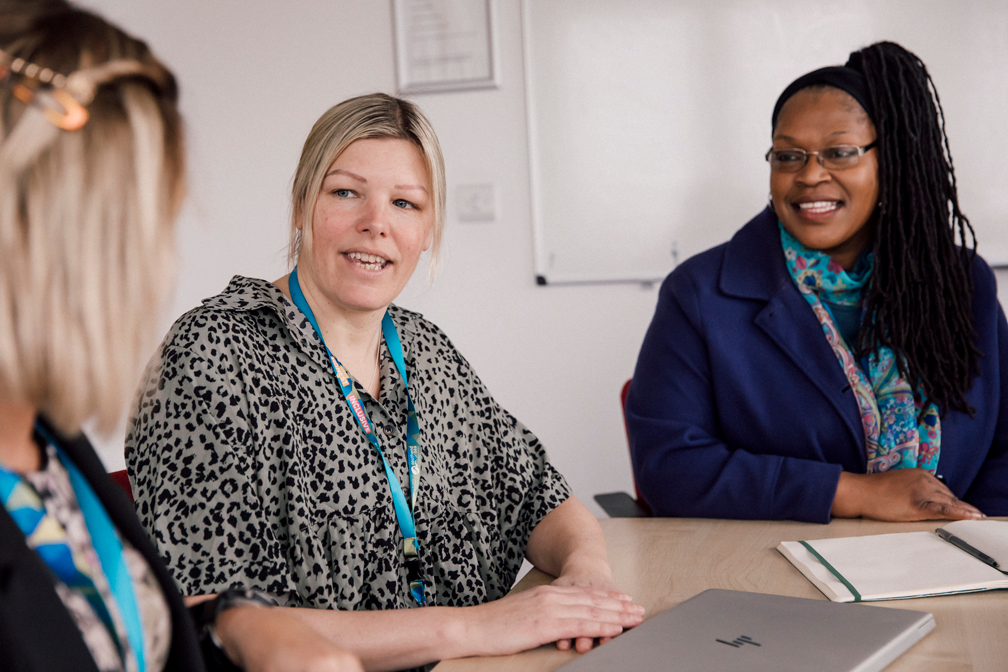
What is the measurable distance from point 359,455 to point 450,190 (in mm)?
1805

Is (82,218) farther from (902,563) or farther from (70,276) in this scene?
(902,563)

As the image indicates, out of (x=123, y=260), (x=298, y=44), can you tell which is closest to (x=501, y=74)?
(x=298, y=44)

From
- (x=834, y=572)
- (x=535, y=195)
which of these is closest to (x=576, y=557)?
(x=834, y=572)

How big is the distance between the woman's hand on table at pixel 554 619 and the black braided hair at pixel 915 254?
0.89 metres

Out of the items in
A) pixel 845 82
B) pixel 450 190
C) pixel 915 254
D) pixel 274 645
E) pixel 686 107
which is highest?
pixel 686 107

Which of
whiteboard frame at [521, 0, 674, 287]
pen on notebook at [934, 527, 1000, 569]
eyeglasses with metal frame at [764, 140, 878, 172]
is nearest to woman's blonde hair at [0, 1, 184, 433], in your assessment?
pen on notebook at [934, 527, 1000, 569]

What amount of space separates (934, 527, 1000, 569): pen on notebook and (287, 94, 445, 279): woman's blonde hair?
963 millimetres

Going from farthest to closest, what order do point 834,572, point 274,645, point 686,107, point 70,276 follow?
point 686,107 → point 834,572 → point 274,645 → point 70,276

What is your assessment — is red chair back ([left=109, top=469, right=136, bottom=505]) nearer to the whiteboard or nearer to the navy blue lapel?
the navy blue lapel

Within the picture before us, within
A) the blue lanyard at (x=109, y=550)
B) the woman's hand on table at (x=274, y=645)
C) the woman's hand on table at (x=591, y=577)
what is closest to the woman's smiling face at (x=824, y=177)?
the woman's hand on table at (x=591, y=577)

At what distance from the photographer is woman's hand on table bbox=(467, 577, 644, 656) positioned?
3.17ft

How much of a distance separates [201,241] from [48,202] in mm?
2705

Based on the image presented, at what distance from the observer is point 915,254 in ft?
5.57

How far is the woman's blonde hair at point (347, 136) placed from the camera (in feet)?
4.32
